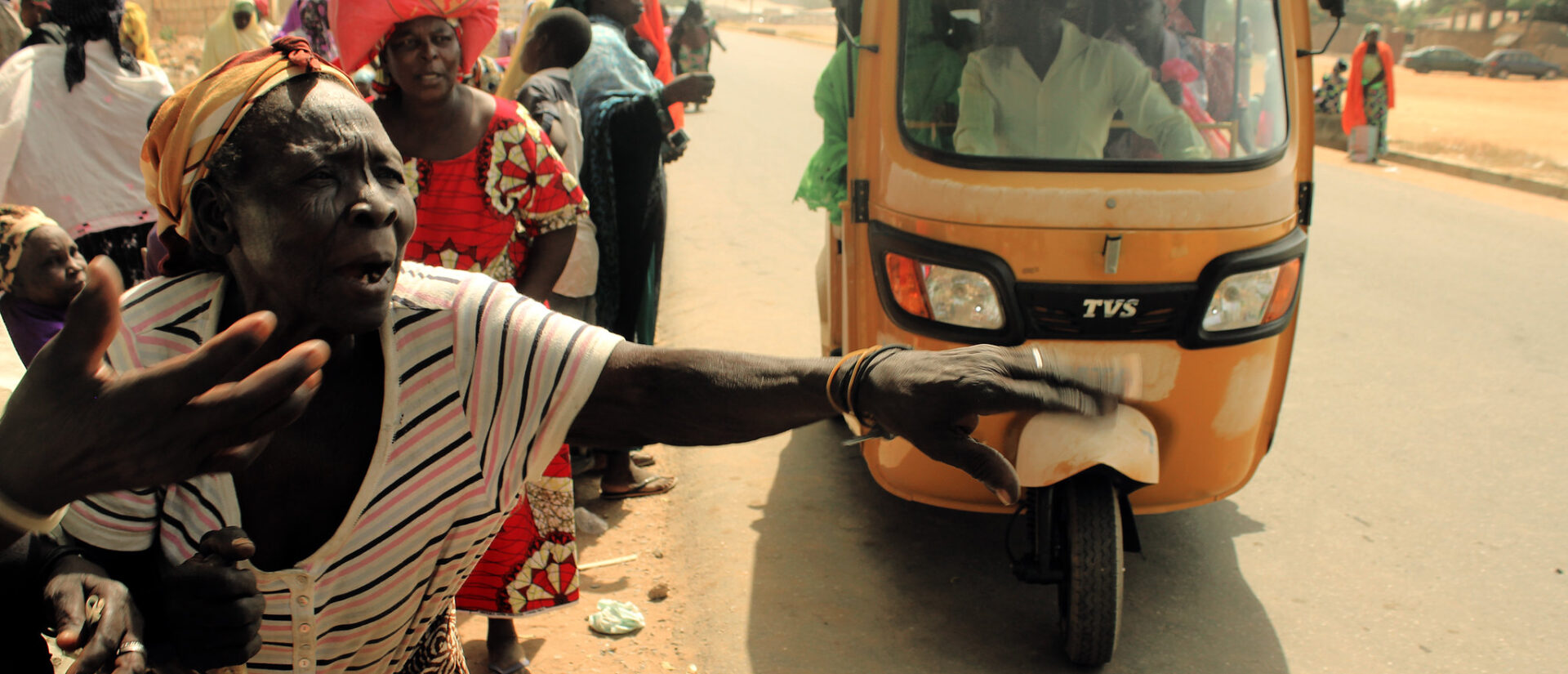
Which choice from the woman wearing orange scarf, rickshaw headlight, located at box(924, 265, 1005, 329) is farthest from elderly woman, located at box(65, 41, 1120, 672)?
the woman wearing orange scarf

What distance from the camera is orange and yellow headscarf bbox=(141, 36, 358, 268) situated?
1382 millimetres

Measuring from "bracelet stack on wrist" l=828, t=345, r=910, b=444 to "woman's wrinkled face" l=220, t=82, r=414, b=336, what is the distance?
572 mm

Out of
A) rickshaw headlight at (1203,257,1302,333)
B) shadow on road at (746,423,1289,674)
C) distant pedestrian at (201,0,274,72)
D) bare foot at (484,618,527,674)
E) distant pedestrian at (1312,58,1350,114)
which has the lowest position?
distant pedestrian at (1312,58,1350,114)

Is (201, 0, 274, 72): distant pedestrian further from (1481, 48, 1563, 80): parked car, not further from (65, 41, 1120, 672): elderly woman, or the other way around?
(1481, 48, 1563, 80): parked car

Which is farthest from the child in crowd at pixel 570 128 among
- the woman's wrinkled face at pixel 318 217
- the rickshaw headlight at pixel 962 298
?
the woman's wrinkled face at pixel 318 217

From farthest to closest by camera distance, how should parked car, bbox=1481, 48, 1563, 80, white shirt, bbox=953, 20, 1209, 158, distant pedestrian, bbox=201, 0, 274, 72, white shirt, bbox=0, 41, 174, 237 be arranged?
1. parked car, bbox=1481, 48, 1563, 80
2. distant pedestrian, bbox=201, 0, 274, 72
3. white shirt, bbox=0, 41, 174, 237
4. white shirt, bbox=953, 20, 1209, 158

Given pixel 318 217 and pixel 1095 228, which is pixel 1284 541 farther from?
pixel 318 217

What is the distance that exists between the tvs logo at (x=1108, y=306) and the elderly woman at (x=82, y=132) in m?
3.43

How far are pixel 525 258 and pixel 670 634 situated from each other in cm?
124

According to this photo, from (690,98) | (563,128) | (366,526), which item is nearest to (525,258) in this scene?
(563,128)

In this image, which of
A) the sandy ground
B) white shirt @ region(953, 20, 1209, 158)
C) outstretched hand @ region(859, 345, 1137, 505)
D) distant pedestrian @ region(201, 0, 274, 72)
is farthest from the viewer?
the sandy ground

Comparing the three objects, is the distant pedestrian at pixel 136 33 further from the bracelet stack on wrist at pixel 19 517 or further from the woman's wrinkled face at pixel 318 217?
the bracelet stack on wrist at pixel 19 517

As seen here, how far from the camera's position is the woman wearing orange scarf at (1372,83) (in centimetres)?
1409

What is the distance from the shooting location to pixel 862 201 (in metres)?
3.63
